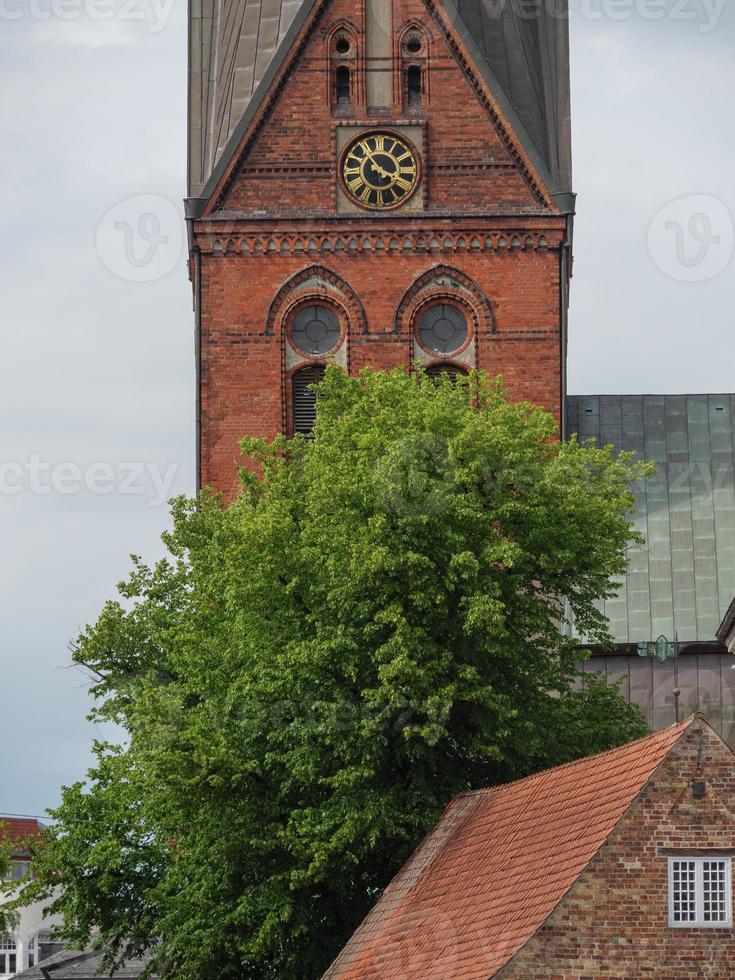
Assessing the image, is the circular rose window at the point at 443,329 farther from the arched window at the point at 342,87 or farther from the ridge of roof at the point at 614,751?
the ridge of roof at the point at 614,751

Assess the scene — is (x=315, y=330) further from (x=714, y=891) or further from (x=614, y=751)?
(x=714, y=891)

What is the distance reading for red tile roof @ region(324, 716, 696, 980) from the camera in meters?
23.1

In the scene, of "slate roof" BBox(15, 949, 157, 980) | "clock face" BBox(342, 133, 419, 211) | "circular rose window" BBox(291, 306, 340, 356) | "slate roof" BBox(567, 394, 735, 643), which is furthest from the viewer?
"clock face" BBox(342, 133, 419, 211)

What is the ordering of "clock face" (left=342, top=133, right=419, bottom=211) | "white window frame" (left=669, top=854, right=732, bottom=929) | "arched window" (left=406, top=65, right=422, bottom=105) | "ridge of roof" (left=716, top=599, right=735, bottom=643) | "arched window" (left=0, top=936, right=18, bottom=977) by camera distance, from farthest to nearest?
"arched window" (left=0, top=936, right=18, bottom=977) → "arched window" (left=406, top=65, right=422, bottom=105) → "clock face" (left=342, top=133, right=419, bottom=211) → "ridge of roof" (left=716, top=599, right=735, bottom=643) → "white window frame" (left=669, top=854, right=732, bottom=929)

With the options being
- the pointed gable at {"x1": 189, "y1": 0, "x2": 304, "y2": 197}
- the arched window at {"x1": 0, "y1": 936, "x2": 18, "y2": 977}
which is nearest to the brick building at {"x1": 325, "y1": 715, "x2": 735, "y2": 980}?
the pointed gable at {"x1": 189, "y1": 0, "x2": 304, "y2": 197}

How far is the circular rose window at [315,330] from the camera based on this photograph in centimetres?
4412

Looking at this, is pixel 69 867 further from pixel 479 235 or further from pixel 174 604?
pixel 479 235

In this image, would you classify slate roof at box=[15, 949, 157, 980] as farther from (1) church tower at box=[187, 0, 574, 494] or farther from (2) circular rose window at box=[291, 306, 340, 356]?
(2) circular rose window at box=[291, 306, 340, 356]

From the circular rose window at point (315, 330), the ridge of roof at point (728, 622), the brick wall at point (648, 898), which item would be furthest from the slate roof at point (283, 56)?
the brick wall at point (648, 898)

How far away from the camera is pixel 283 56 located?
44.4 meters

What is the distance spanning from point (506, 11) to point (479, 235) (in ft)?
13.9

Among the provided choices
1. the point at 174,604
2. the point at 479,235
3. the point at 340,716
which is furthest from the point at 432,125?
the point at 340,716

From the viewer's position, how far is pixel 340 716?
31.4m

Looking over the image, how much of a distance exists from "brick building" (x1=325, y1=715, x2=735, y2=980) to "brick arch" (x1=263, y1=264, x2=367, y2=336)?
20297mm
